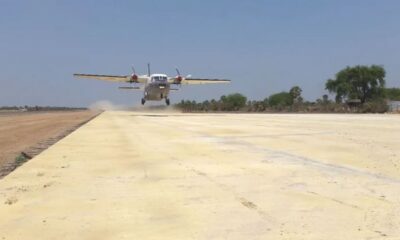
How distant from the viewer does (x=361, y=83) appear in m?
135

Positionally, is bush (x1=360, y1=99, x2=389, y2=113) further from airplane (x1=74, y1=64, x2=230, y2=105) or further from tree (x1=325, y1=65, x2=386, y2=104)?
tree (x1=325, y1=65, x2=386, y2=104)

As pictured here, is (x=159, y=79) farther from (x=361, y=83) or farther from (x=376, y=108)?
(x=361, y=83)

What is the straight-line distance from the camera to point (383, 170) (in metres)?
11.8

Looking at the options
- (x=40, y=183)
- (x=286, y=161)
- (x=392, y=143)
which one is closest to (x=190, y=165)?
(x=286, y=161)

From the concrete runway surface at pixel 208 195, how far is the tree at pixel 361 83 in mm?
123496

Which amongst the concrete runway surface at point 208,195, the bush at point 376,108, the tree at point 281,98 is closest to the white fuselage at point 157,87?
the bush at point 376,108

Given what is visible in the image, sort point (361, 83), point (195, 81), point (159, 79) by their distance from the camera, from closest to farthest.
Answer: point (159, 79) < point (195, 81) < point (361, 83)

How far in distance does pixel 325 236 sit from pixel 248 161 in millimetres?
7640

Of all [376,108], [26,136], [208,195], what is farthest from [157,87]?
[208,195]

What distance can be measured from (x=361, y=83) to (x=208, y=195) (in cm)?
13255

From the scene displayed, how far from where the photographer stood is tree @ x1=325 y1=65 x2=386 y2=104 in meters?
135

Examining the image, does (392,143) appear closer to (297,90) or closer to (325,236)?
(325,236)

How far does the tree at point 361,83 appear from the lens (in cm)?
13462

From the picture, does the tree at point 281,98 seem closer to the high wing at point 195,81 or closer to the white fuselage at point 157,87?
the high wing at point 195,81
